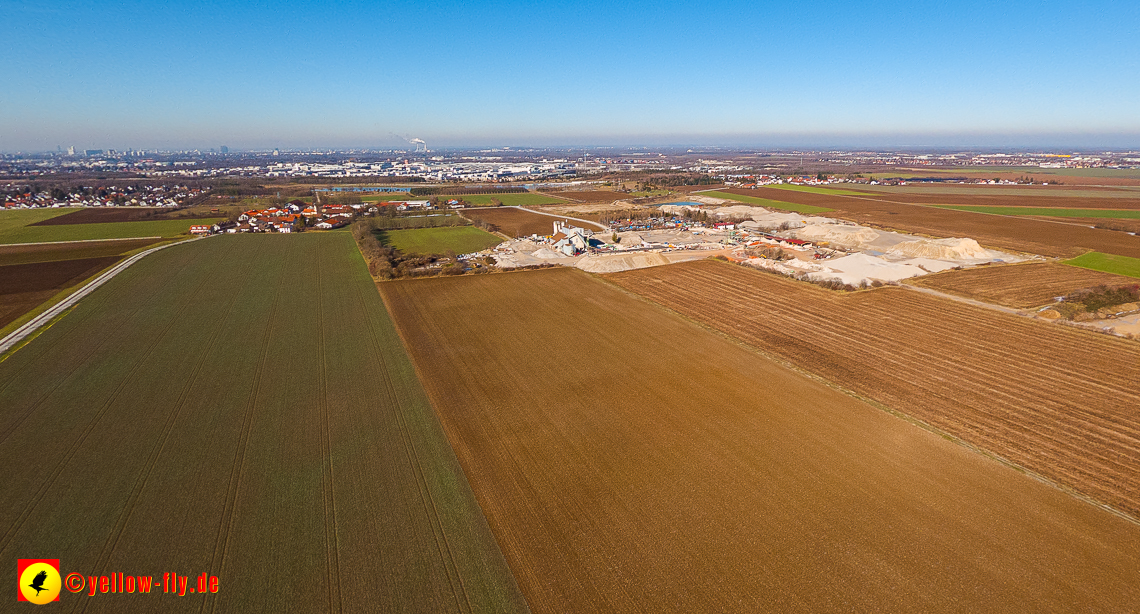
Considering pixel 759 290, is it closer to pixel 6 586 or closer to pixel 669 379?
pixel 669 379

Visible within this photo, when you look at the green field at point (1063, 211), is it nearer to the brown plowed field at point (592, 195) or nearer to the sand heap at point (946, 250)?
the sand heap at point (946, 250)

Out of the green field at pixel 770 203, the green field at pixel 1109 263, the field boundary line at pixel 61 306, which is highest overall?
the green field at pixel 770 203

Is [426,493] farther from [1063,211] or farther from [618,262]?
[1063,211]

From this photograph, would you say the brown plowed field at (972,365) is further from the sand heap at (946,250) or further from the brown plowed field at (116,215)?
the brown plowed field at (116,215)

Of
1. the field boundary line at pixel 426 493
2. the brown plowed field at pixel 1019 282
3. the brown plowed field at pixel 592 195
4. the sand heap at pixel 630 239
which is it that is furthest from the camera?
the brown plowed field at pixel 592 195

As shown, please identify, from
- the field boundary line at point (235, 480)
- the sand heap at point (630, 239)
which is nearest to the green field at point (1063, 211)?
the sand heap at point (630, 239)

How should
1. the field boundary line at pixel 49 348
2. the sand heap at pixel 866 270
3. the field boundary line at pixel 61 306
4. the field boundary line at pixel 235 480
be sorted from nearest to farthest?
1. the field boundary line at pixel 235 480
2. the field boundary line at pixel 49 348
3. the field boundary line at pixel 61 306
4. the sand heap at pixel 866 270

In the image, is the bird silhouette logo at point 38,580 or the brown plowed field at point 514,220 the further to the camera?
the brown plowed field at point 514,220

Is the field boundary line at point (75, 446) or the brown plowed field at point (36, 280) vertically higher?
the brown plowed field at point (36, 280)
